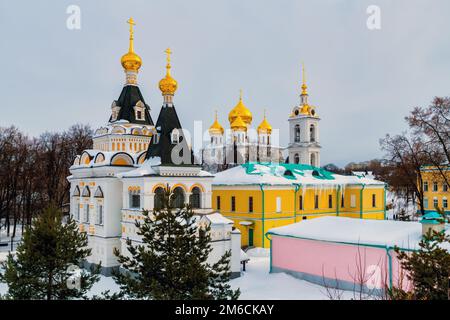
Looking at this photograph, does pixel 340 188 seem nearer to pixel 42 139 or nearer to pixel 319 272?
pixel 319 272

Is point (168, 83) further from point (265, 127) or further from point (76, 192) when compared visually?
point (265, 127)

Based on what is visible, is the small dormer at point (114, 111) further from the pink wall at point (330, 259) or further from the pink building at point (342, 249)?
the pink wall at point (330, 259)

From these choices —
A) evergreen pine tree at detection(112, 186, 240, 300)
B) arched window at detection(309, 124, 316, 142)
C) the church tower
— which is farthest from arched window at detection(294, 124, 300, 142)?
evergreen pine tree at detection(112, 186, 240, 300)

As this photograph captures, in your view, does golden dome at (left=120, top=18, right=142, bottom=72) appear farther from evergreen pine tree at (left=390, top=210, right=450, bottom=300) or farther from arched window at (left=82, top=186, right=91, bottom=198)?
evergreen pine tree at (left=390, top=210, right=450, bottom=300)

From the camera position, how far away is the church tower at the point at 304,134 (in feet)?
109

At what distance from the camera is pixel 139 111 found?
20906 millimetres

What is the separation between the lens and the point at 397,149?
25.5m

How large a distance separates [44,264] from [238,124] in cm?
3676

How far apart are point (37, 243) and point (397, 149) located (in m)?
23.0

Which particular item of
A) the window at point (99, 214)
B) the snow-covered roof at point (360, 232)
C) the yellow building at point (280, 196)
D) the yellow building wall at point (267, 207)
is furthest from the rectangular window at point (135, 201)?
the yellow building at point (280, 196)

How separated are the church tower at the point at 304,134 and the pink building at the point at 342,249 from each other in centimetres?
1667

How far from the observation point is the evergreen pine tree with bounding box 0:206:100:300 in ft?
31.7
